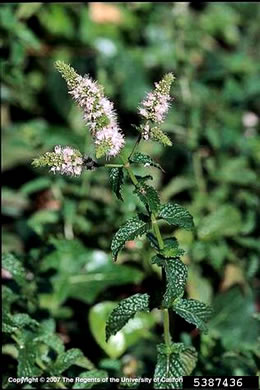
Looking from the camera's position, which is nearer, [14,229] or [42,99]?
[14,229]

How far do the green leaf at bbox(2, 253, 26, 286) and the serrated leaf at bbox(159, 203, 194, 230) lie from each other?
718 millimetres

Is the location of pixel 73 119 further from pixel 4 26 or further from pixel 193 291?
pixel 193 291

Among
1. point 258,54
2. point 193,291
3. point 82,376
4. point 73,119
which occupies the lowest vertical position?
point 82,376

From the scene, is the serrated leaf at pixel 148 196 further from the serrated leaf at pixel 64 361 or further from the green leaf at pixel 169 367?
the serrated leaf at pixel 64 361

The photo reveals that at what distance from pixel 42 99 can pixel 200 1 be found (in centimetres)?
126

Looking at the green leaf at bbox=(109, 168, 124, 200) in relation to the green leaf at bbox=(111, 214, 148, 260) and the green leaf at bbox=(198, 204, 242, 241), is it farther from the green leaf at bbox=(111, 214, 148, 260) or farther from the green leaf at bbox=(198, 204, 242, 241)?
the green leaf at bbox=(198, 204, 242, 241)

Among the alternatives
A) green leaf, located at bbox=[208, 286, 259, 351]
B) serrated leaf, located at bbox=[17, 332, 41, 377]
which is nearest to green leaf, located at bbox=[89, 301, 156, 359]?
green leaf, located at bbox=[208, 286, 259, 351]

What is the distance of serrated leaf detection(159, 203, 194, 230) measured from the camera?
1817mm

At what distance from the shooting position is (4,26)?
319cm

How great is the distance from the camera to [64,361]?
7.15 ft

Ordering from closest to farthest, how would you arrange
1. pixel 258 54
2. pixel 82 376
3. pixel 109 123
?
pixel 109 123 < pixel 82 376 < pixel 258 54

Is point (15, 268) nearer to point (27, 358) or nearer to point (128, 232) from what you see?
point (27, 358)

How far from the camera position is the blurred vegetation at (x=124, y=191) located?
2.55 metres

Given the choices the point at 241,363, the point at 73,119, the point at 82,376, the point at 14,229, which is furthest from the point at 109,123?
the point at 73,119
